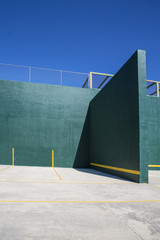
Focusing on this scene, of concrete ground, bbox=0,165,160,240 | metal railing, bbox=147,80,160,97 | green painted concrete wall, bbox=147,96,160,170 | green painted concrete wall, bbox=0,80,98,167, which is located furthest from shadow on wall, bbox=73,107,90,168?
concrete ground, bbox=0,165,160,240

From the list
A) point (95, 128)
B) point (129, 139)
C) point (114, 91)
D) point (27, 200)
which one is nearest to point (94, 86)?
point (95, 128)

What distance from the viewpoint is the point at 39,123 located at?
1347cm

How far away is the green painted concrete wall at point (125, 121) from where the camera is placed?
297 inches

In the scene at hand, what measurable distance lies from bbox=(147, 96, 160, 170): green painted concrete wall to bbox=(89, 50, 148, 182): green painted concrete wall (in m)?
3.71

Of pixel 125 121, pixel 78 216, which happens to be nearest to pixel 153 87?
pixel 125 121

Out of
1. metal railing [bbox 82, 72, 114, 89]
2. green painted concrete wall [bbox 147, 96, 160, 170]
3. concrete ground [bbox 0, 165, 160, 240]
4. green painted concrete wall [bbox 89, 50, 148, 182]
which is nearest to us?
concrete ground [bbox 0, 165, 160, 240]

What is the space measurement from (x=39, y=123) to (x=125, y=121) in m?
7.07

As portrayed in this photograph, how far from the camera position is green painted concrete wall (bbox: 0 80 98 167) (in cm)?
1305

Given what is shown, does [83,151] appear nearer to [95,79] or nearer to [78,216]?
[95,79]

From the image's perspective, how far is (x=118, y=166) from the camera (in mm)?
9008

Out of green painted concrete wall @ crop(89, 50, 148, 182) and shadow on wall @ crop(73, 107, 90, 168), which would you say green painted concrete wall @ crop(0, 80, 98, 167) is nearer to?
shadow on wall @ crop(73, 107, 90, 168)

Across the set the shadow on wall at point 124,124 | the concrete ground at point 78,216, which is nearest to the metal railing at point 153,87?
the shadow on wall at point 124,124

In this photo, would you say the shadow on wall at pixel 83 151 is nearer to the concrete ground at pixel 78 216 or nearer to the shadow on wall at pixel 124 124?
the shadow on wall at pixel 124 124

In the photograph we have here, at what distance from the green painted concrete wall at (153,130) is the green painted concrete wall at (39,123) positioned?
4.96m
